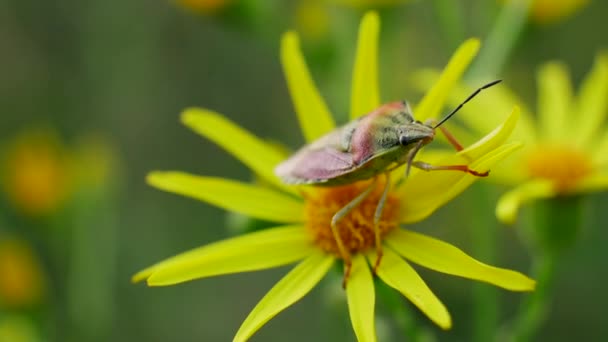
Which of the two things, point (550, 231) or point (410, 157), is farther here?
point (550, 231)

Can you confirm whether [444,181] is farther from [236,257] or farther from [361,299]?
[236,257]

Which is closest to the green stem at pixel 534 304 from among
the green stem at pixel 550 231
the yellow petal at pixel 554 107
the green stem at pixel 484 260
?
the green stem at pixel 550 231

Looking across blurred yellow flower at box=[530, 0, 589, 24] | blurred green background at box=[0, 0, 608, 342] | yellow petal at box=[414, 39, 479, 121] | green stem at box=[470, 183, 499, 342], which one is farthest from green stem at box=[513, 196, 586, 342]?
blurred yellow flower at box=[530, 0, 589, 24]

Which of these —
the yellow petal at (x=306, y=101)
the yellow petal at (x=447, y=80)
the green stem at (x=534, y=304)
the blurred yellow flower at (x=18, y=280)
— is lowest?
the green stem at (x=534, y=304)

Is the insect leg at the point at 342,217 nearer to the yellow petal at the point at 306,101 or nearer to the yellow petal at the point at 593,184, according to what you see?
the yellow petal at the point at 306,101

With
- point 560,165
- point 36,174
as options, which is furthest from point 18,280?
point 560,165

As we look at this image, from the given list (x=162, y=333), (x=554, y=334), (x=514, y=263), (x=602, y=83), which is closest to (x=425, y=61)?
(x=514, y=263)
